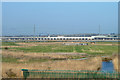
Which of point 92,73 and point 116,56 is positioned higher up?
point 116,56

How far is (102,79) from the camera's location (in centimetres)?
955

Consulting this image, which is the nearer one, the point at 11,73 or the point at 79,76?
the point at 79,76

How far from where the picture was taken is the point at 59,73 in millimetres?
10039

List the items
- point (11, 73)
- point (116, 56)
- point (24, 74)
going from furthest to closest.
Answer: point (11, 73)
point (24, 74)
point (116, 56)

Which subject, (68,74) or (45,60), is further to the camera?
(45,60)

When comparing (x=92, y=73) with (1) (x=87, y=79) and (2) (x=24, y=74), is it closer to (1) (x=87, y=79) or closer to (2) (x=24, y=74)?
(1) (x=87, y=79)

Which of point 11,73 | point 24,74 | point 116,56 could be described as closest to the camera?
point 116,56

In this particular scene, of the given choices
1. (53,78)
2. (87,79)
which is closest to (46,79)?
(53,78)

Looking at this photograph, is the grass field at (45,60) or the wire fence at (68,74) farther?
the grass field at (45,60)

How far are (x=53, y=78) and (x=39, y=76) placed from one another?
2.31 feet

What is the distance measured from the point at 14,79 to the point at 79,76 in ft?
9.58

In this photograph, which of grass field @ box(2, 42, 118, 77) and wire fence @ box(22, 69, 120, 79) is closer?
wire fence @ box(22, 69, 120, 79)

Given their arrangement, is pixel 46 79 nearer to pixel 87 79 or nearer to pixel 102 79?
pixel 87 79

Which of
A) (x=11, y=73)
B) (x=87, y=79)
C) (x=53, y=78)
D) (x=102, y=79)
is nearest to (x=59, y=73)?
(x=53, y=78)
